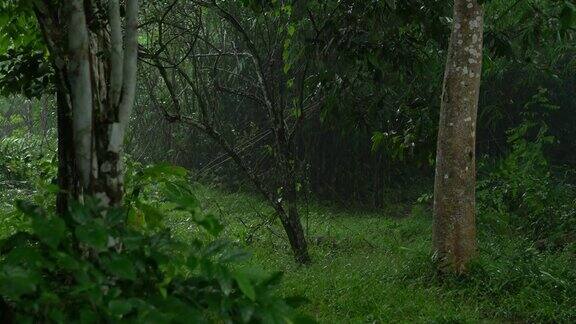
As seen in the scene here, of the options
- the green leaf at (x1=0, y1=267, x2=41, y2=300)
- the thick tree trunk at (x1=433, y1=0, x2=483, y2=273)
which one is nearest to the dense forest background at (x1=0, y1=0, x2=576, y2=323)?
the green leaf at (x1=0, y1=267, x2=41, y2=300)

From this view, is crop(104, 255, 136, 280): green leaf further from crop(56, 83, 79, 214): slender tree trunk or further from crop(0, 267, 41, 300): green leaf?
crop(56, 83, 79, 214): slender tree trunk

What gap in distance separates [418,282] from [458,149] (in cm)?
102

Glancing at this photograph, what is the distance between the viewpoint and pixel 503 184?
8.05 meters

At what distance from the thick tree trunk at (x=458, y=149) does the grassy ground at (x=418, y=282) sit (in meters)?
0.18

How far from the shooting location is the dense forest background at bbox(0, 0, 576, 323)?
5.98 ft

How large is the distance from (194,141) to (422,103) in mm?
6048

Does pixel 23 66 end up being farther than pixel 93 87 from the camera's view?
Yes

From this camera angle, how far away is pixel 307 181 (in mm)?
8062

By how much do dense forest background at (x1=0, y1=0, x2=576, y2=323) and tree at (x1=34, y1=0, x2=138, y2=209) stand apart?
18 millimetres

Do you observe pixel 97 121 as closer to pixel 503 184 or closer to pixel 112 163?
pixel 112 163

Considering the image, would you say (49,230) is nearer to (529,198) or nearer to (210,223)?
(210,223)

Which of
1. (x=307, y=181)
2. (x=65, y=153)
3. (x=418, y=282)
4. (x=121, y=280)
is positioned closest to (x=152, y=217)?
(x=65, y=153)

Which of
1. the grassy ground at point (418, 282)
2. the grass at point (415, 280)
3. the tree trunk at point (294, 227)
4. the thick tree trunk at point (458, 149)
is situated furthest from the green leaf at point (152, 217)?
the tree trunk at point (294, 227)

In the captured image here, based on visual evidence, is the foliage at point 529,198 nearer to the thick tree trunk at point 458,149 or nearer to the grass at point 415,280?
the grass at point 415,280
